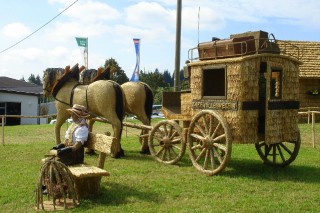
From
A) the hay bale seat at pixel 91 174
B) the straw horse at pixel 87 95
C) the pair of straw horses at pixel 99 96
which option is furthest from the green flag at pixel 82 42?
the hay bale seat at pixel 91 174

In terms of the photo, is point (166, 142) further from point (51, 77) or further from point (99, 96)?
point (51, 77)

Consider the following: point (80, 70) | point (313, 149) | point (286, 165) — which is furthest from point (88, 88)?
point (313, 149)

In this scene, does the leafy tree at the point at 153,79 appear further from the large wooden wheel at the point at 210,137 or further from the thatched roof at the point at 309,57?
the large wooden wheel at the point at 210,137

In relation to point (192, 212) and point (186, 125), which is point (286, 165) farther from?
point (192, 212)

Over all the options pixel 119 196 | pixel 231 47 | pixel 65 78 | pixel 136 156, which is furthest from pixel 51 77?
pixel 119 196

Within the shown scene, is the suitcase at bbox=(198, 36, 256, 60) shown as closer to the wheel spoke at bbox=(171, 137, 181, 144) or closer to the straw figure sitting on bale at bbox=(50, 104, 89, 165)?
the wheel spoke at bbox=(171, 137, 181, 144)

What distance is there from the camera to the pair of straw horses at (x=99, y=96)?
945 cm

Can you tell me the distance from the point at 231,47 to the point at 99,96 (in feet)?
11.1

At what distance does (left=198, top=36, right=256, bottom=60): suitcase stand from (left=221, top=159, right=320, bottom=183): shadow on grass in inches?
95.5

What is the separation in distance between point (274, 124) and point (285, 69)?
3.82 ft

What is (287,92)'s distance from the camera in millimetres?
8062

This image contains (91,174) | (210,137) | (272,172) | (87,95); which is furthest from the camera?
(87,95)

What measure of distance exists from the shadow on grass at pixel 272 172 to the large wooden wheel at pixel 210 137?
396mm

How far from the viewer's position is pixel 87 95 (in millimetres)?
9695
